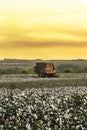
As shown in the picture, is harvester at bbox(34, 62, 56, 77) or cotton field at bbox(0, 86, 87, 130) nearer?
cotton field at bbox(0, 86, 87, 130)

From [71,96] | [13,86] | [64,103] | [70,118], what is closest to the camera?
[70,118]

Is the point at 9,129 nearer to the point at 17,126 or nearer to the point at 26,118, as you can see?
the point at 17,126

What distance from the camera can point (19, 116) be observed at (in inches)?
809

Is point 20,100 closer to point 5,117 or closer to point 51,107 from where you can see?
point 51,107

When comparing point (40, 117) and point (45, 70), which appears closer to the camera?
point (40, 117)

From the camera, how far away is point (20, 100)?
26.2 meters

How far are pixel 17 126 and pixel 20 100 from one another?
26.9 feet

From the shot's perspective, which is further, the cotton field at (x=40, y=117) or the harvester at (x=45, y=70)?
the harvester at (x=45, y=70)

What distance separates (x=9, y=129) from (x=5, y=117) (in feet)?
→ 10.4

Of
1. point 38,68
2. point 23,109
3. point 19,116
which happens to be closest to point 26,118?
point 19,116

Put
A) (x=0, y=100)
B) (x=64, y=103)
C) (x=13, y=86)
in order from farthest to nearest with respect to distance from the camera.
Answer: (x=13, y=86)
(x=0, y=100)
(x=64, y=103)

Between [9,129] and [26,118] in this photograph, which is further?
[26,118]

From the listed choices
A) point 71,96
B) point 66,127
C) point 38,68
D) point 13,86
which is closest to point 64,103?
point 71,96

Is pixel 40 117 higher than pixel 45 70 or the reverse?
the reverse
